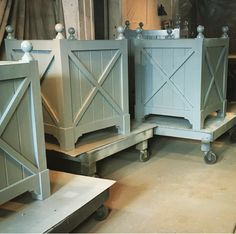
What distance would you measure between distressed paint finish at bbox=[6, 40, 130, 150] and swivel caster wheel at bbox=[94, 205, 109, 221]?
1.93 feet

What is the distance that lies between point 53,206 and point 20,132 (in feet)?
1.50

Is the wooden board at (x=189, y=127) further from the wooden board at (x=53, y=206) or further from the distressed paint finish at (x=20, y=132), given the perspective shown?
the distressed paint finish at (x=20, y=132)

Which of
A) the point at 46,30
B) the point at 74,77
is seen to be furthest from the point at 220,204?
the point at 46,30

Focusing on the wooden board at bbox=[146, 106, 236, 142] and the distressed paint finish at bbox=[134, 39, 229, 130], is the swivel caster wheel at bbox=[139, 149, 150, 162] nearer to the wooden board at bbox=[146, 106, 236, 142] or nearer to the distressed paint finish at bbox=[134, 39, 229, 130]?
the wooden board at bbox=[146, 106, 236, 142]

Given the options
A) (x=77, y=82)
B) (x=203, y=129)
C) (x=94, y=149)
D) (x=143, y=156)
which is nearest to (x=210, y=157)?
(x=203, y=129)

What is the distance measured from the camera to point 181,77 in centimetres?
315

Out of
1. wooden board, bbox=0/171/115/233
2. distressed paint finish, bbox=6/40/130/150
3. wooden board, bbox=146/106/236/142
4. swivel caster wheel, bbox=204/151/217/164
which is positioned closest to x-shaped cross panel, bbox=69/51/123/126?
distressed paint finish, bbox=6/40/130/150

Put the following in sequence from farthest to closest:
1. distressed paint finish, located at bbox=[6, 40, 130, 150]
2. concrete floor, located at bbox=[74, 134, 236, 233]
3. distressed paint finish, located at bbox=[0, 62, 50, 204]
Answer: distressed paint finish, located at bbox=[6, 40, 130, 150] → concrete floor, located at bbox=[74, 134, 236, 233] → distressed paint finish, located at bbox=[0, 62, 50, 204]

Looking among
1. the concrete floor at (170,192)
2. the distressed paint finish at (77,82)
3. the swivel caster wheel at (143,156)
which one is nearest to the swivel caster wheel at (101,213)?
the concrete floor at (170,192)

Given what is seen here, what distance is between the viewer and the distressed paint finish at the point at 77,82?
7.98 feet

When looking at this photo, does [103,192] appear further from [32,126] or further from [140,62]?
[140,62]

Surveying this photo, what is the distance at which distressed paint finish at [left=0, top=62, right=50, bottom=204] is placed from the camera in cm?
170

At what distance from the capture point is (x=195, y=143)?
12.6 feet

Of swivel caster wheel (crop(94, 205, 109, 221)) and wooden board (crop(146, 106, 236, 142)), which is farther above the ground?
wooden board (crop(146, 106, 236, 142))
